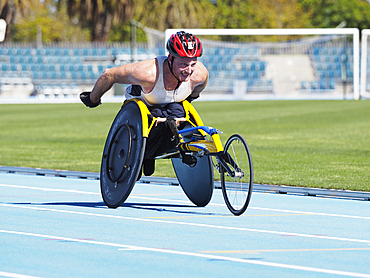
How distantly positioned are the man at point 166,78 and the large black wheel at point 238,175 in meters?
0.77

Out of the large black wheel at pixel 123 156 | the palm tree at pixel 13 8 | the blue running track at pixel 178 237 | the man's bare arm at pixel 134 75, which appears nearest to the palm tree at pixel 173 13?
the palm tree at pixel 13 8

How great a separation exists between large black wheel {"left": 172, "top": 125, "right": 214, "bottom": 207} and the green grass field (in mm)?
2157

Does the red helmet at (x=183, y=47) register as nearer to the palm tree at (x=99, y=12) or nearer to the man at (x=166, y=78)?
the man at (x=166, y=78)

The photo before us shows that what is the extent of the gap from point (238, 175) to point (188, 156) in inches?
31.6

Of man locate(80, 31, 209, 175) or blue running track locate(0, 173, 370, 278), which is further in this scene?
man locate(80, 31, 209, 175)

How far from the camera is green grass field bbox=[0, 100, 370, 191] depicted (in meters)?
11.7

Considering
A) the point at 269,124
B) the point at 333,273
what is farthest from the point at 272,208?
the point at 269,124

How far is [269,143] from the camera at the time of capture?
57.3 ft

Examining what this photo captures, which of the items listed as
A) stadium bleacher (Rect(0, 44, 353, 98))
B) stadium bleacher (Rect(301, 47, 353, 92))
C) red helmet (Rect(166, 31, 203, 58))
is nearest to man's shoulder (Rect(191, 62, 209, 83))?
red helmet (Rect(166, 31, 203, 58))

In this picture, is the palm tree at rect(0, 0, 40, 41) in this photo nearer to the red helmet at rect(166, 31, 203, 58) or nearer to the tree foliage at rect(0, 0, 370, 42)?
the tree foliage at rect(0, 0, 370, 42)

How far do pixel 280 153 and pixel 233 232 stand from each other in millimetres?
8432

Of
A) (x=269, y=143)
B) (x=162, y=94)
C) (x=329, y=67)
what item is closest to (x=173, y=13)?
(x=329, y=67)

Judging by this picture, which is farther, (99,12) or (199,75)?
(99,12)

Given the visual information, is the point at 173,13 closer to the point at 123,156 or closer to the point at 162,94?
the point at 123,156
